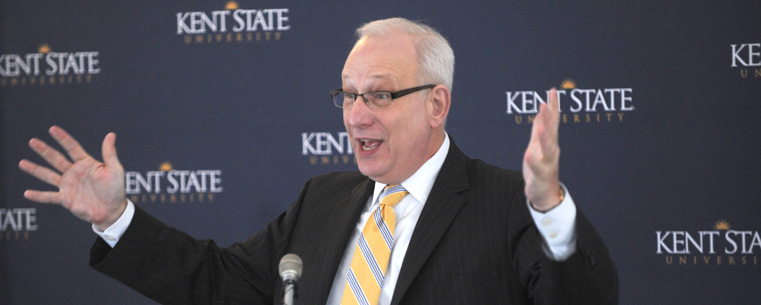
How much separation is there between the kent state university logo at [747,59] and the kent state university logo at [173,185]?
8.31 ft

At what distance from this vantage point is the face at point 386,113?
2217 millimetres

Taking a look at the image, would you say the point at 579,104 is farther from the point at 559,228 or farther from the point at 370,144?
the point at 559,228

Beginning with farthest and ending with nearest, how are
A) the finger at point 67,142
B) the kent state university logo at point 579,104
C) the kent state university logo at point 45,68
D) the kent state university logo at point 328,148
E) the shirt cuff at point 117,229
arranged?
the kent state university logo at point 45,68, the kent state university logo at point 328,148, the kent state university logo at point 579,104, the shirt cuff at point 117,229, the finger at point 67,142

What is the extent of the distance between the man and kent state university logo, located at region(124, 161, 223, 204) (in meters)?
1.57

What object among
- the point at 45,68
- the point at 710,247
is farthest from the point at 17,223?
the point at 710,247

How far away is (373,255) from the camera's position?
2.17 metres

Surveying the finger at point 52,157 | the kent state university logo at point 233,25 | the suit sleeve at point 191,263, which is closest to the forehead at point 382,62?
the suit sleeve at point 191,263

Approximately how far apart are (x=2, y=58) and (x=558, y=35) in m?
2.90

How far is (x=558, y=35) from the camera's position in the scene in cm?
366

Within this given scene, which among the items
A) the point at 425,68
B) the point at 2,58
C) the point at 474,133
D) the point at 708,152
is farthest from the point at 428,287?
the point at 2,58

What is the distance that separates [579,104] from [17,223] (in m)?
2.98

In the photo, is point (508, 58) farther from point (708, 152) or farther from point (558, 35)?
point (708, 152)

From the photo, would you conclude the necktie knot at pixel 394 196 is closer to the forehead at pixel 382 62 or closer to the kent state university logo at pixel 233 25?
the forehead at pixel 382 62

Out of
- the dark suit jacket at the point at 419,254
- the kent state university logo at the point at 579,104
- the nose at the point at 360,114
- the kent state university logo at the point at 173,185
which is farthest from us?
the kent state university logo at the point at 173,185
